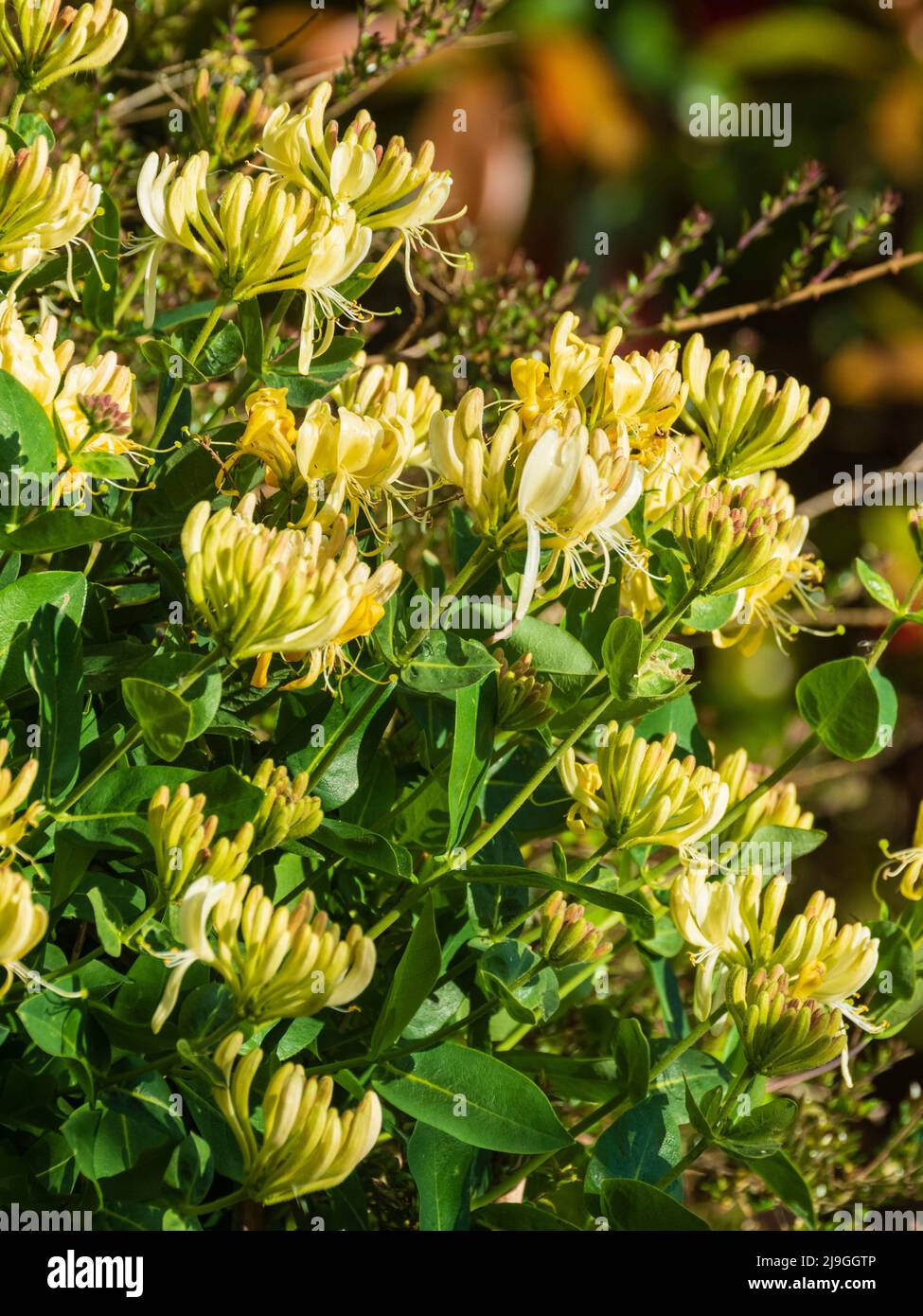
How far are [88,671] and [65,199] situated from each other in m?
0.20

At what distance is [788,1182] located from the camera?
27.0 inches

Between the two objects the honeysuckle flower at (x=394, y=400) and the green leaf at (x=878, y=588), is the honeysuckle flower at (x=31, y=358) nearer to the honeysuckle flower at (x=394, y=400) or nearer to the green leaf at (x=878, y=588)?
the honeysuckle flower at (x=394, y=400)

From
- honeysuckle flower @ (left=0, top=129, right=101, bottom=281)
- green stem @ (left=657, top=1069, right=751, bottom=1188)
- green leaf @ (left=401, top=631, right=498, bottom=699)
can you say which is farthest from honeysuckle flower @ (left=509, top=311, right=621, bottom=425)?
green stem @ (left=657, top=1069, right=751, bottom=1188)

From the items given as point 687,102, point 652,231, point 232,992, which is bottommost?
point 232,992

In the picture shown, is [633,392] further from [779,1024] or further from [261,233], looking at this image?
[779,1024]

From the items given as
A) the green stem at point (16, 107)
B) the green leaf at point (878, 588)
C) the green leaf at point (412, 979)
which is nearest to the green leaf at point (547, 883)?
the green leaf at point (412, 979)

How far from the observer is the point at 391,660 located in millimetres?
600

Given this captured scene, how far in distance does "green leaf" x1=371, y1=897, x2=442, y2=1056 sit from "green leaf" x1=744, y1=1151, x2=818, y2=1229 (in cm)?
21

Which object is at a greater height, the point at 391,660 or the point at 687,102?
the point at 687,102

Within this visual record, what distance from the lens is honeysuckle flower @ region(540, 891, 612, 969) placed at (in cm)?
66

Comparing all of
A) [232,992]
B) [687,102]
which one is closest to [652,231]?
[687,102]

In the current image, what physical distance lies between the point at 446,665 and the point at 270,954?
6.2 inches

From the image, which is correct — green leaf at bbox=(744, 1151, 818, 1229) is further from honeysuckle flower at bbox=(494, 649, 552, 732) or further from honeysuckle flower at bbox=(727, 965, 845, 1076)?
honeysuckle flower at bbox=(494, 649, 552, 732)

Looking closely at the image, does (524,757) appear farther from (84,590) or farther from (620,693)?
(84,590)
